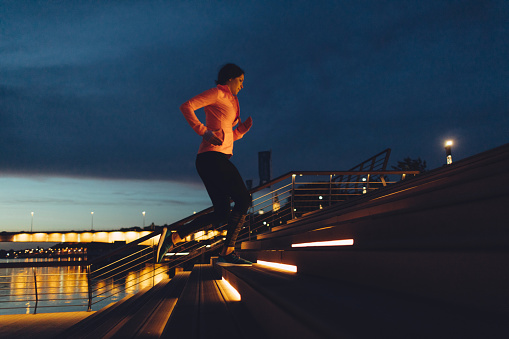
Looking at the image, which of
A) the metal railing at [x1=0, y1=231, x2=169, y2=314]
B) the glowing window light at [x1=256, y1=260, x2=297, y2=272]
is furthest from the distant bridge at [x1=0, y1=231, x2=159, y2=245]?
the glowing window light at [x1=256, y1=260, x2=297, y2=272]

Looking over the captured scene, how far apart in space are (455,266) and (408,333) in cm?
33

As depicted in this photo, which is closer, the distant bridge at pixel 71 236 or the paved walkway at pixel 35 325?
the paved walkway at pixel 35 325

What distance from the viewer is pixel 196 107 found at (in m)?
2.47

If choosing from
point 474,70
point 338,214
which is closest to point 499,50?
point 474,70

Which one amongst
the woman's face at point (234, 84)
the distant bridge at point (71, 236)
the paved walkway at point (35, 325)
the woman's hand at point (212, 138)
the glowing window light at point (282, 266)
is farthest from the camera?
the distant bridge at point (71, 236)

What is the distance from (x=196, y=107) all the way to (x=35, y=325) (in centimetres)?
369

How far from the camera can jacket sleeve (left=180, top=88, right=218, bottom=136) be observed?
2.41 metres

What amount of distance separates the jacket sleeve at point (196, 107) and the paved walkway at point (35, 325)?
2.84 m

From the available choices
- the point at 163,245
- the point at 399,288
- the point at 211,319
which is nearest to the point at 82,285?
the point at 163,245

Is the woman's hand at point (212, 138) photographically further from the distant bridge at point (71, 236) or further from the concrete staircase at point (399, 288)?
the distant bridge at point (71, 236)

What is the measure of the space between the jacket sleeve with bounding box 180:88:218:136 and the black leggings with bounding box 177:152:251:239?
0.75ft

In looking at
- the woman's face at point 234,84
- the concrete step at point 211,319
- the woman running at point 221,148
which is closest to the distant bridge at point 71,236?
the woman running at point 221,148

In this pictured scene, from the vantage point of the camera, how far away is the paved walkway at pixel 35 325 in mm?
3324

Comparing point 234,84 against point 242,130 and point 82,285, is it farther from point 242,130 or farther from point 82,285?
point 82,285
